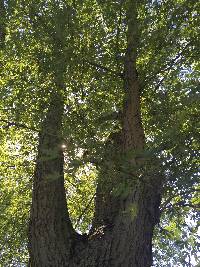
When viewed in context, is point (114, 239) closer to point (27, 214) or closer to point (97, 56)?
point (97, 56)

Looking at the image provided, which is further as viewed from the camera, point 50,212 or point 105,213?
point 105,213

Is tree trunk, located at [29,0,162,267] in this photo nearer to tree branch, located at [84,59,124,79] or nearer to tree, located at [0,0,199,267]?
tree, located at [0,0,199,267]

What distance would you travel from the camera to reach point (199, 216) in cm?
618

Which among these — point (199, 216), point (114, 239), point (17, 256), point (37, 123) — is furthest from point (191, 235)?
point (17, 256)

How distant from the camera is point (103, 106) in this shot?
7.05 m

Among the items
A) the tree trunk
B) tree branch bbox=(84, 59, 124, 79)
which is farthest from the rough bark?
tree branch bbox=(84, 59, 124, 79)

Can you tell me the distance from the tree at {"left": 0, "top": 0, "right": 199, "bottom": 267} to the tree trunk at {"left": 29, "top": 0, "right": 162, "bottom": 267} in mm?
16

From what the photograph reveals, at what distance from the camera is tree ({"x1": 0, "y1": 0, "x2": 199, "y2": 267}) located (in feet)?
18.5

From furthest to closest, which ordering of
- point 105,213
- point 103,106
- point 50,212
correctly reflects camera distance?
1. point 103,106
2. point 105,213
3. point 50,212

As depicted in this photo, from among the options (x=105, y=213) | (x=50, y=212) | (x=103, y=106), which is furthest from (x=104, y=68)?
(x=50, y=212)

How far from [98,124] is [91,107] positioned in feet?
3.37

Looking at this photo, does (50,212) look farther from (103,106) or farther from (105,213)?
(103,106)

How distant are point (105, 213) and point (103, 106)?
5.97ft

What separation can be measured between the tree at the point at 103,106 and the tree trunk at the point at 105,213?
0.05ft
